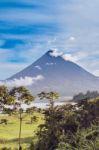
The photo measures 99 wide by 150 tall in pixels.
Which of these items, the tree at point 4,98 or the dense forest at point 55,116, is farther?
the tree at point 4,98

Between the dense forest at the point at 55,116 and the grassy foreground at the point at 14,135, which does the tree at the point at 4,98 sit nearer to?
the dense forest at the point at 55,116

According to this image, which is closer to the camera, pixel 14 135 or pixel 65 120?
pixel 65 120

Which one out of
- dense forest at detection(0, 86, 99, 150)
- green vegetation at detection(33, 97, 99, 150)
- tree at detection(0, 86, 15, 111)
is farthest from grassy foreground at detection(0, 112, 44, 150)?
tree at detection(0, 86, 15, 111)

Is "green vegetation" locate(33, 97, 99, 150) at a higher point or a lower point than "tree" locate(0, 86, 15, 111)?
lower

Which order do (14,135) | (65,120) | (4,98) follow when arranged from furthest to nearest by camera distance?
(14,135) → (4,98) → (65,120)

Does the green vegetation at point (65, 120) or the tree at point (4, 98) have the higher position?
the tree at point (4, 98)

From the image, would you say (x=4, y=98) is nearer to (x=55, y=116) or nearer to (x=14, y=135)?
(x=55, y=116)

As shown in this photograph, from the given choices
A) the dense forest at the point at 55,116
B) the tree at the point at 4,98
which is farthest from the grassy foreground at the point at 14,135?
the tree at the point at 4,98

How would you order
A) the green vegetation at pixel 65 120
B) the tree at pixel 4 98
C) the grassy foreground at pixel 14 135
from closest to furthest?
the green vegetation at pixel 65 120
the tree at pixel 4 98
the grassy foreground at pixel 14 135

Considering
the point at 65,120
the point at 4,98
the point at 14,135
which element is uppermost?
the point at 4,98

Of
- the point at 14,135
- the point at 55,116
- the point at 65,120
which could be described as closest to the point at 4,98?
the point at 55,116

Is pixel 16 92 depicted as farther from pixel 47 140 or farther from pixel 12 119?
pixel 12 119

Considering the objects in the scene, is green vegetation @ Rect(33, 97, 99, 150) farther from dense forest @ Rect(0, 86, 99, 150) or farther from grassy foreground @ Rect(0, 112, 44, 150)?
grassy foreground @ Rect(0, 112, 44, 150)

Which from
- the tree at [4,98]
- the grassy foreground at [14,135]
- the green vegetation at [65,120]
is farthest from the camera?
the grassy foreground at [14,135]
